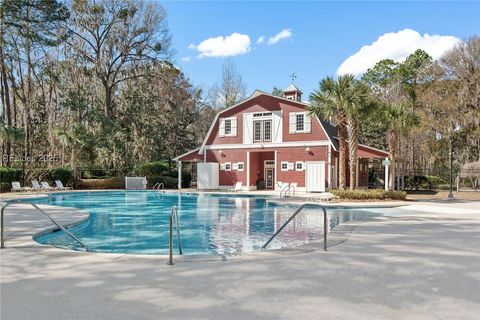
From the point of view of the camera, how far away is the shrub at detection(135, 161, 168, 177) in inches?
1141

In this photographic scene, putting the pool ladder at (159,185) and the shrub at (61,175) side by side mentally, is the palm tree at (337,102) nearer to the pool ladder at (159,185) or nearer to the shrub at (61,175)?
the pool ladder at (159,185)

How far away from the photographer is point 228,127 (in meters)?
27.0

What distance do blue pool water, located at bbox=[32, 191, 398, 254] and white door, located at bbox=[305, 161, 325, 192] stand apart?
6.78m

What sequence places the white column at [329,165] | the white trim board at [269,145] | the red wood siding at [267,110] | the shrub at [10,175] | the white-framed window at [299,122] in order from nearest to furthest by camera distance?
the shrub at [10,175], the white column at [329,165], the white trim board at [269,145], the red wood siding at [267,110], the white-framed window at [299,122]

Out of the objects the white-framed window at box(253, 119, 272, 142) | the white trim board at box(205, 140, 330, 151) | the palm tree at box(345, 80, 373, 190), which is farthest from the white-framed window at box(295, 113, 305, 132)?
the palm tree at box(345, 80, 373, 190)

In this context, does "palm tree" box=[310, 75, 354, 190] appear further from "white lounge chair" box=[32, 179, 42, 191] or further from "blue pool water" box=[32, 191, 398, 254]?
"white lounge chair" box=[32, 179, 42, 191]

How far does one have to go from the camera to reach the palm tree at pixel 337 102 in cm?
1782

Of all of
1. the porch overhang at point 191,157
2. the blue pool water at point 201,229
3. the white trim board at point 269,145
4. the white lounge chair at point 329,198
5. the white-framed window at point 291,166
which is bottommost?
the blue pool water at point 201,229

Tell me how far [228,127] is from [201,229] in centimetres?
1658

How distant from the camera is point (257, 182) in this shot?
26.9m

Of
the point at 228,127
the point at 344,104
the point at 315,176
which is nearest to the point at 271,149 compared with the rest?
the point at 315,176

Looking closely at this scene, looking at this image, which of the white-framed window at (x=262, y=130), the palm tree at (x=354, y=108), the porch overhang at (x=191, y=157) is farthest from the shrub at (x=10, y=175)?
the palm tree at (x=354, y=108)

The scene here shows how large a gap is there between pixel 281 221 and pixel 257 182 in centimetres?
1425

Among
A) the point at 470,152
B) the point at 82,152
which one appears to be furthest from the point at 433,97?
the point at 82,152
